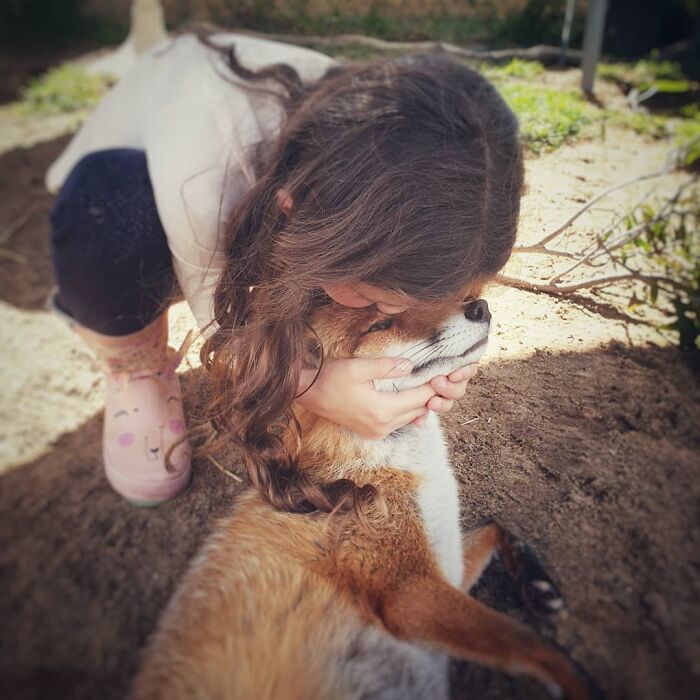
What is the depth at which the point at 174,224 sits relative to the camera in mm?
1058

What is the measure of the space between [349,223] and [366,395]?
28cm

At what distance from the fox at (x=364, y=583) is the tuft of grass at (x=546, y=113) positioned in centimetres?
34

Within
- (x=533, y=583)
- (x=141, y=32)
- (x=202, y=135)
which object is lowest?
(x=533, y=583)

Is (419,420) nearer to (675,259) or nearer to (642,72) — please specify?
(675,259)

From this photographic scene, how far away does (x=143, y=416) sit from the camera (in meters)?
1.04

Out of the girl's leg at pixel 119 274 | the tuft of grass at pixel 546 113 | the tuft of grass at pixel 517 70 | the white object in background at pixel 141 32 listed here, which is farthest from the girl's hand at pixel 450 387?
the white object in background at pixel 141 32

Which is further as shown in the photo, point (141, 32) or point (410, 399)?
point (141, 32)

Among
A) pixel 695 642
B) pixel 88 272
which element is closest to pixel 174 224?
pixel 88 272

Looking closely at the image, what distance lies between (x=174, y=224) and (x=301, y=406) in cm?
46

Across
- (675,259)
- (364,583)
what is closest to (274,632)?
(364,583)

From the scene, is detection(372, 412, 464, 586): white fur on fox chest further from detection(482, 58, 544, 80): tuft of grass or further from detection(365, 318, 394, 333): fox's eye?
detection(482, 58, 544, 80): tuft of grass

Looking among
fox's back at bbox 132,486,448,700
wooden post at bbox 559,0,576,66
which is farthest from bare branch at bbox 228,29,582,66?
fox's back at bbox 132,486,448,700

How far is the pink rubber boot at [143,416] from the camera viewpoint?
2.77 ft

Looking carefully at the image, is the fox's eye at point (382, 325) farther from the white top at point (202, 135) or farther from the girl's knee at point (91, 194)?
the girl's knee at point (91, 194)
